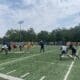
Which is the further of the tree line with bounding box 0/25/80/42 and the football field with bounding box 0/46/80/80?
the tree line with bounding box 0/25/80/42

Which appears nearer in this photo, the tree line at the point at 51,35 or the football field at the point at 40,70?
the football field at the point at 40,70

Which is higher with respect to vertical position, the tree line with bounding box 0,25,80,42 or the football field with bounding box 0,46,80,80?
the tree line with bounding box 0,25,80,42

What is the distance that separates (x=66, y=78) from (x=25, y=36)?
15596 cm

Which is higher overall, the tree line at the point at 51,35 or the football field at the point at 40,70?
the tree line at the point at 51,35

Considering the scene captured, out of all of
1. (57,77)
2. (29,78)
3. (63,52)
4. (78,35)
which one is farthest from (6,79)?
(78,35)

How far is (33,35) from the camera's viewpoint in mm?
175250

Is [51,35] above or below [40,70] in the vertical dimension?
above

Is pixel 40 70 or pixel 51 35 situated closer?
pixel 40 70

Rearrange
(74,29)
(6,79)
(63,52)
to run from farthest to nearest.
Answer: (74,29) → (63,52) → (6,79)

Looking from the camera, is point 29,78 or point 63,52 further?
point 63,52

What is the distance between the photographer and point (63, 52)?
31109 mm

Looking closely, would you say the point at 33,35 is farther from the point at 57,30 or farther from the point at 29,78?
the point at 29,78

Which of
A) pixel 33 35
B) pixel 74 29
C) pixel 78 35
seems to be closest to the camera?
pixel 78 35

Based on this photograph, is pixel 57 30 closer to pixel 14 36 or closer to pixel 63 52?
pixel 14 36
